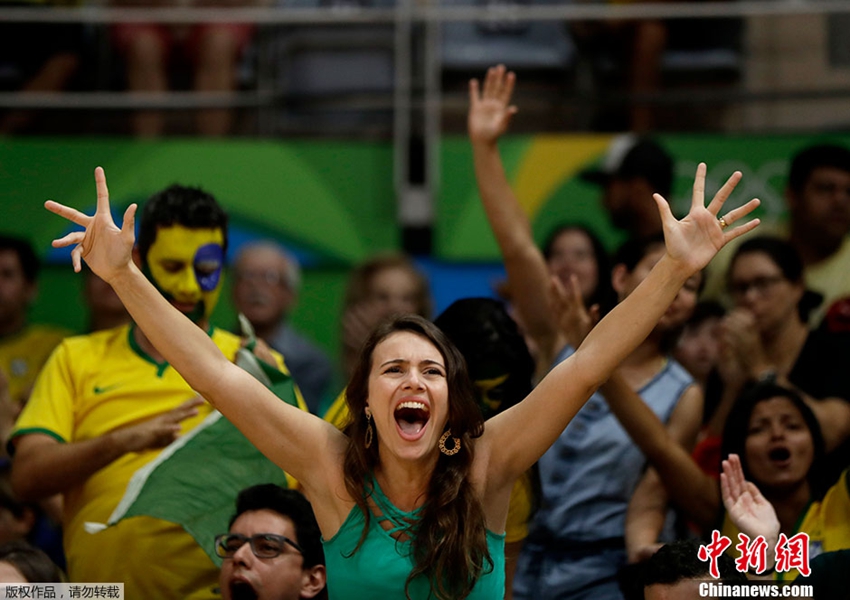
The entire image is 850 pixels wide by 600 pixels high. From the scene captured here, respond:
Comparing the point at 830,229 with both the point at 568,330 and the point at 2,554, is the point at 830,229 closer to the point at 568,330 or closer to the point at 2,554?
the point at 568,330

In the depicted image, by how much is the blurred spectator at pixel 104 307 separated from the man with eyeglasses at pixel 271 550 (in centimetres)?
190

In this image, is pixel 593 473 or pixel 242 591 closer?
pixel 242 591

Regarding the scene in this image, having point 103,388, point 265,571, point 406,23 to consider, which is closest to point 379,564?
point 265,571

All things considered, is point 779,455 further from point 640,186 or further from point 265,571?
point 640,186

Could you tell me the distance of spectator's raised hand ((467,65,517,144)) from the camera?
4.53 meters

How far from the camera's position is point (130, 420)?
13.2 ft

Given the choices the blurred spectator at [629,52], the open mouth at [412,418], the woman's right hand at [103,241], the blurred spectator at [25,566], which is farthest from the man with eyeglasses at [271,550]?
the blurred spectator at [629,52]

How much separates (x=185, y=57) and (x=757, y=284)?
3357 mm

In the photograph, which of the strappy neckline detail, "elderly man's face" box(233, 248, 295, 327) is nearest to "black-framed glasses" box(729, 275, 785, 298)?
"elderly man's face" box(233, 248, 295, 327)

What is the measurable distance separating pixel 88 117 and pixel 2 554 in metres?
3.59

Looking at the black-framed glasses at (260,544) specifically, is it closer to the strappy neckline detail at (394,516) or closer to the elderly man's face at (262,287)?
the strappy neckline detail at (394,516)

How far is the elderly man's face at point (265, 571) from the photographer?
361 cm

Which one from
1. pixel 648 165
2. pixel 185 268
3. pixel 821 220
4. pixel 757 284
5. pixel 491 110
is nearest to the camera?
pixel 185 268

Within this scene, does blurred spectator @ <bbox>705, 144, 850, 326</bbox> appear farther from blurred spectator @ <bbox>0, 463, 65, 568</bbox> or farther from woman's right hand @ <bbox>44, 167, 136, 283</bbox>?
woman's right hand @ <bbox>44, 167, 136, 283</bbox>
